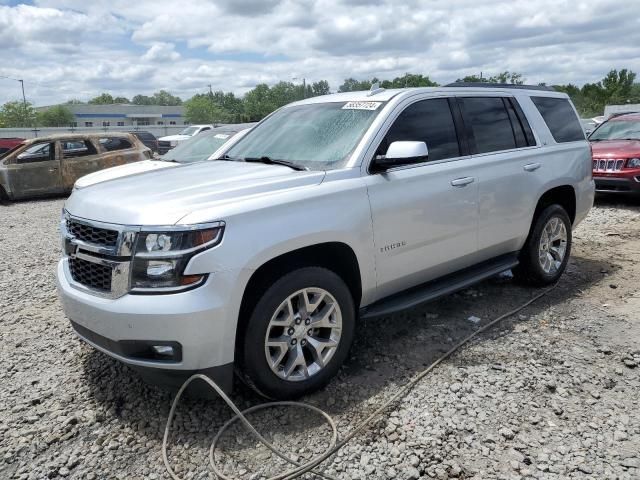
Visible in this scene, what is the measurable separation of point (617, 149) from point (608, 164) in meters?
0.37

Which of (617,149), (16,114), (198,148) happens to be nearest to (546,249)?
(617,149)

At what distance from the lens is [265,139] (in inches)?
176

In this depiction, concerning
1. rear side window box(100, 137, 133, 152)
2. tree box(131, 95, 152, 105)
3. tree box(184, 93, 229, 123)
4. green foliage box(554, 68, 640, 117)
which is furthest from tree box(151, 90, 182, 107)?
rear side window box(100, 137, 133, 152)

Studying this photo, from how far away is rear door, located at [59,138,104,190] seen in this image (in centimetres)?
1333

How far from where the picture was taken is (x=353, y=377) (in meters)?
3.68

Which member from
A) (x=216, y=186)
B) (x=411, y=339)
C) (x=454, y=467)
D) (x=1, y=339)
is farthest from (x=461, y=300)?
(x=1, y=339)

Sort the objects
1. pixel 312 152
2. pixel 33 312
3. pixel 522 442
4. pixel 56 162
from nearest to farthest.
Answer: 1. pixel 522 442
2. pixel 312 152
3. pixel 33 312
4. pixel 56 162

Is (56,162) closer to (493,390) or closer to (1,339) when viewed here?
(1,339)

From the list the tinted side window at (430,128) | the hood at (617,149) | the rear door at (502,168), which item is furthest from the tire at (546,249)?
the hood at (617,149)

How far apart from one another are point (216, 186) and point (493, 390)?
218cm

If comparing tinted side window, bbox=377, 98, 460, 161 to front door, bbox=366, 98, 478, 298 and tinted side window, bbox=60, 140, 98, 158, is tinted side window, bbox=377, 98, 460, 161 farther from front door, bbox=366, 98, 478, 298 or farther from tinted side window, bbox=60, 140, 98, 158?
tinted side window, bbox=60, 140, 98, 158

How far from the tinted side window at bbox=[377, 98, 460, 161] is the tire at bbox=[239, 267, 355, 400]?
1.14m

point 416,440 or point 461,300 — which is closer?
point 416,440

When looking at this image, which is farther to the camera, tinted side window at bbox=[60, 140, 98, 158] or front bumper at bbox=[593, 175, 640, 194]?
tinted side window at bbox=[60, 140, 98, 158]
